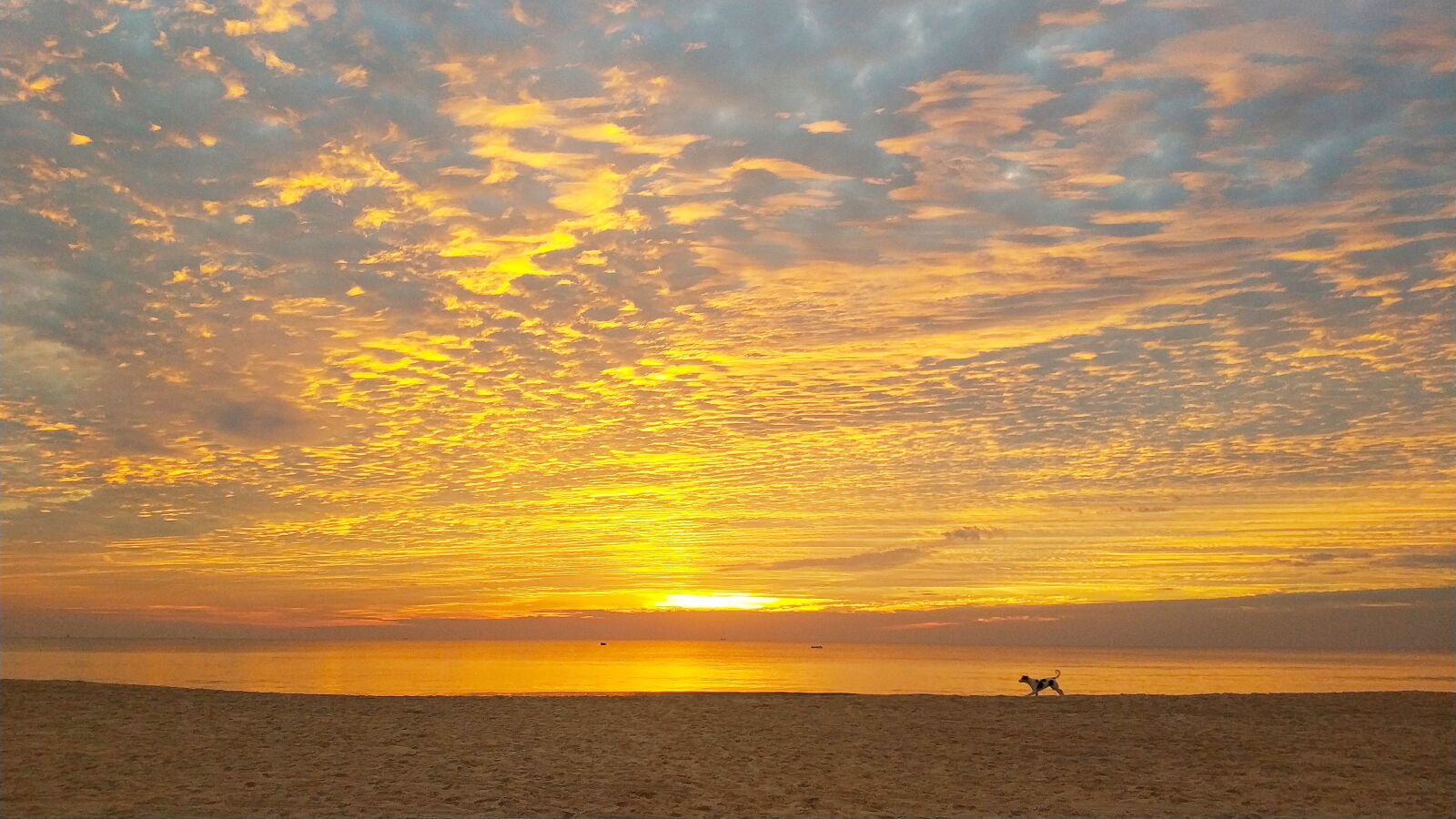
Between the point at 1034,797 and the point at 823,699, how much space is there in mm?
11179

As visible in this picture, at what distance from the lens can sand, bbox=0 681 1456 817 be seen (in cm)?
1534

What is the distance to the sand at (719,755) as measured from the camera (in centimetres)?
1534

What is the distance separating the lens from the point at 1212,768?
60.6 feet

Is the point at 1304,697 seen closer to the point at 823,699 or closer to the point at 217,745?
the point at 823,699

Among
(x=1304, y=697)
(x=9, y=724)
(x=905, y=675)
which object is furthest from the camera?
(x=905, y=675)

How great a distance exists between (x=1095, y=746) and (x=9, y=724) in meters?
22.8

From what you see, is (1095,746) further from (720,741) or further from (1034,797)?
(720,741)

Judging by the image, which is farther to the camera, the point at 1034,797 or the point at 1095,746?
the point at 1095,746

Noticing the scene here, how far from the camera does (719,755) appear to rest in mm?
19406

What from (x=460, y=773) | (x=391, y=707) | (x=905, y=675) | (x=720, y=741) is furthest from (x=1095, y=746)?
(x=905, y=675)

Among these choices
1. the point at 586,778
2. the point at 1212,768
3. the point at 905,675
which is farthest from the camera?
the point at 905,675

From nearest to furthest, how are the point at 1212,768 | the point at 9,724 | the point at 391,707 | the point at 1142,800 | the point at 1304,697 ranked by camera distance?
the point at 1142,800, the point at 1212,768, the point at 9,724, the point at 391,707, the point at 1304,697

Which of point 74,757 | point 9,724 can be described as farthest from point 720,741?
point 9,724

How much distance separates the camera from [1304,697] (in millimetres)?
26844
